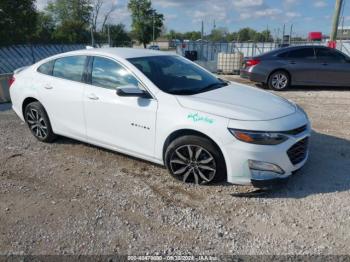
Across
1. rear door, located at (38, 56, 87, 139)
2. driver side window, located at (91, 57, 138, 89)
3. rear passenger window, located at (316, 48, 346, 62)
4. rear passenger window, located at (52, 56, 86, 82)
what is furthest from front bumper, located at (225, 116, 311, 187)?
rear passenger window, located at (316, 48, 346, 62)

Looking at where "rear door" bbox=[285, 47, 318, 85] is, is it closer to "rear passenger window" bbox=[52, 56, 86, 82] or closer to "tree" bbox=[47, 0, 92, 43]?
"rear passenger window" bbox=[52, 56, 86, 82]

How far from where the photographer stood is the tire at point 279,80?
33.7 ft

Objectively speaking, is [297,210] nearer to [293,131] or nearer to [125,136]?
[293,131]

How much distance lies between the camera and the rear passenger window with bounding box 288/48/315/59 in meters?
10.3

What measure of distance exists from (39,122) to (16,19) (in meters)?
20.6

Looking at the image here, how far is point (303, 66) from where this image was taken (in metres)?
10.2

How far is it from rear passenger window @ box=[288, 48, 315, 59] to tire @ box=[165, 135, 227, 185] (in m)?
7.72

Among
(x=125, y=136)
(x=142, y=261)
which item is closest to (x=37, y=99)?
(x=125, y=136)

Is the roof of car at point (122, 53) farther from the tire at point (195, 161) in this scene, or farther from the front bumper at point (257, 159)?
the front bumper at point (257, 159)

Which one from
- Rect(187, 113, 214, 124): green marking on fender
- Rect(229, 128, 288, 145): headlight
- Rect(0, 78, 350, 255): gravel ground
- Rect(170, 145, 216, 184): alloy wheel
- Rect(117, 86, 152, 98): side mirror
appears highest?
Rect(117, 86, 152, 98): side mirror

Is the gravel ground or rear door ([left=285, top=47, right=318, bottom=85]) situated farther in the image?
rear door ([left=285, top=47, right=318, bottom=85])

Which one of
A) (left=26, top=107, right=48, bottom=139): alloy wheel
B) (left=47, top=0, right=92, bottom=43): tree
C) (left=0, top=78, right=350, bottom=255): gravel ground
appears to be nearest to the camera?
(left=0, top=78, right=350, bottom=255): gravel ground

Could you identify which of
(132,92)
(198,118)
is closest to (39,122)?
(132,92)

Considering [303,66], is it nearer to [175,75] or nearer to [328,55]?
[328,55]
